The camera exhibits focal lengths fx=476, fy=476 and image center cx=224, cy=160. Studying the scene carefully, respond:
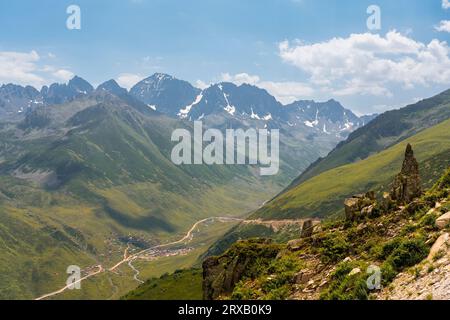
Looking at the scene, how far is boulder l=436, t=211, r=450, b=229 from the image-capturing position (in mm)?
32203

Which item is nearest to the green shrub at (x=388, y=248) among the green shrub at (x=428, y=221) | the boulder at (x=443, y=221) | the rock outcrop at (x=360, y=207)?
the green shrub at (x=428, y=221)

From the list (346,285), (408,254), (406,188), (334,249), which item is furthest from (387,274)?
(406,188)

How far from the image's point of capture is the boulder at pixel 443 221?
3220 cm

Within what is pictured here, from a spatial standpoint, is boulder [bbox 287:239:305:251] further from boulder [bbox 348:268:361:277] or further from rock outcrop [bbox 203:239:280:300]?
boulder [bbox 348:268:361:277]

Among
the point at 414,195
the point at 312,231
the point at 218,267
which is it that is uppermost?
the point at 414,195

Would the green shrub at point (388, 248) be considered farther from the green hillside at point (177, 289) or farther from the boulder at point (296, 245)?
the green hillside at point (177, 289)

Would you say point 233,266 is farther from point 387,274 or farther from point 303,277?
point 387,274

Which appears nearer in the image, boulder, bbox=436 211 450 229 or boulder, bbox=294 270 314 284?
boulder, bbox=436 211 450 229

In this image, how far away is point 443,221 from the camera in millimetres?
32500

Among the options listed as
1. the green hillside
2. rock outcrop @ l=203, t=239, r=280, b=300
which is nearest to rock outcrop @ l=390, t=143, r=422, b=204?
rock outcrop @ l=203, t=239, r=280, b=300

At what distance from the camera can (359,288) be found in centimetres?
2969
